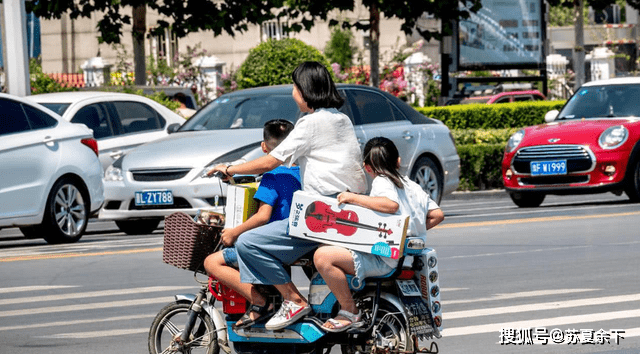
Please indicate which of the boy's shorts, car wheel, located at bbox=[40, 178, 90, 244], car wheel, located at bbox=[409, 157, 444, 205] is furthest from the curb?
the boy's shorts

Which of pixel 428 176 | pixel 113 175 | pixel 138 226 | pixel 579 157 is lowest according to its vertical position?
pixel 138 226

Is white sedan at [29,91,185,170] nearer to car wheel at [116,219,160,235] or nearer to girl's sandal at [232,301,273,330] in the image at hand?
car wheel at [116,219,160,235]

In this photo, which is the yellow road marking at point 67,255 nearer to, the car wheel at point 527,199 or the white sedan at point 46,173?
the white sedan at point 46,173

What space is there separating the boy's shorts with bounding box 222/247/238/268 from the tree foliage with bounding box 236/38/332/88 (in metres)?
23.2

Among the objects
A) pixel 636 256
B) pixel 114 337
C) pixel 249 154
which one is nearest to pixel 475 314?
pixel 114 337

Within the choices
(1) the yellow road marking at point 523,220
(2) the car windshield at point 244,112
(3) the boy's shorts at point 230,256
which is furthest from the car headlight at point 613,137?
(3) the boy's shorts at point 230,256

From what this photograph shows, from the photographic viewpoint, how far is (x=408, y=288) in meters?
6.19

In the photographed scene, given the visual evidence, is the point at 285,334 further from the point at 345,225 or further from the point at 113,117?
the point at 113,117

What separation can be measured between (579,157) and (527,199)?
1.40 m

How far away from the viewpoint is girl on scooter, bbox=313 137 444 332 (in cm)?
608

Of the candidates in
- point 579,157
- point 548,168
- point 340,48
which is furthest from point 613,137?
point 340,48

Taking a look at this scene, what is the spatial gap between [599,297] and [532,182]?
23.4 ft

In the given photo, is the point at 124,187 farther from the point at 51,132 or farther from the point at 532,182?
the point at 532,182

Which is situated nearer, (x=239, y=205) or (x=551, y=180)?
(x=239, y=205)
